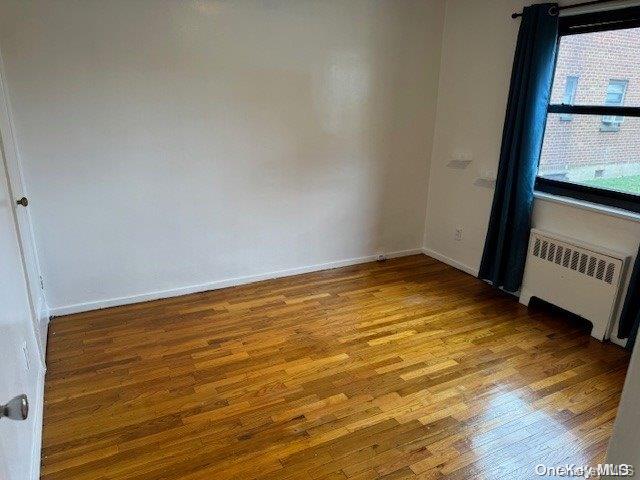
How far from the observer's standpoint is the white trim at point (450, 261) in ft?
13.3

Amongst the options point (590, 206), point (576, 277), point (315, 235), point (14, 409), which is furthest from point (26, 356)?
point (590, 206)

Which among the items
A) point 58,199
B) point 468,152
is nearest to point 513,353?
point 468,152

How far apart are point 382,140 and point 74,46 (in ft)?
8.09

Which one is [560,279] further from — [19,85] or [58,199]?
[19,85]

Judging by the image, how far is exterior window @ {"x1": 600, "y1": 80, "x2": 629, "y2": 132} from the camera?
9.38 feet

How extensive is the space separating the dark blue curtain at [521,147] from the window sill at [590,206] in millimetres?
109

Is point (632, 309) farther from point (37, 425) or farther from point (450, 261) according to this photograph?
point (37, 425)

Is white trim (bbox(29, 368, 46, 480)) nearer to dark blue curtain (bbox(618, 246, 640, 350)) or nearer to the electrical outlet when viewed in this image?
the electrical outlet

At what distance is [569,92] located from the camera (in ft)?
10.5

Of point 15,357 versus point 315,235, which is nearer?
point 15,357

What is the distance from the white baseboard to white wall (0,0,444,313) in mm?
23

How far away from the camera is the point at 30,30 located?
8.71ft

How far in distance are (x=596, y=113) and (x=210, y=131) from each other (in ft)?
8.87

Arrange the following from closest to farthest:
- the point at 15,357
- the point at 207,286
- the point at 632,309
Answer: the point at 15,357
the point at 632,309
the point at 207,286
